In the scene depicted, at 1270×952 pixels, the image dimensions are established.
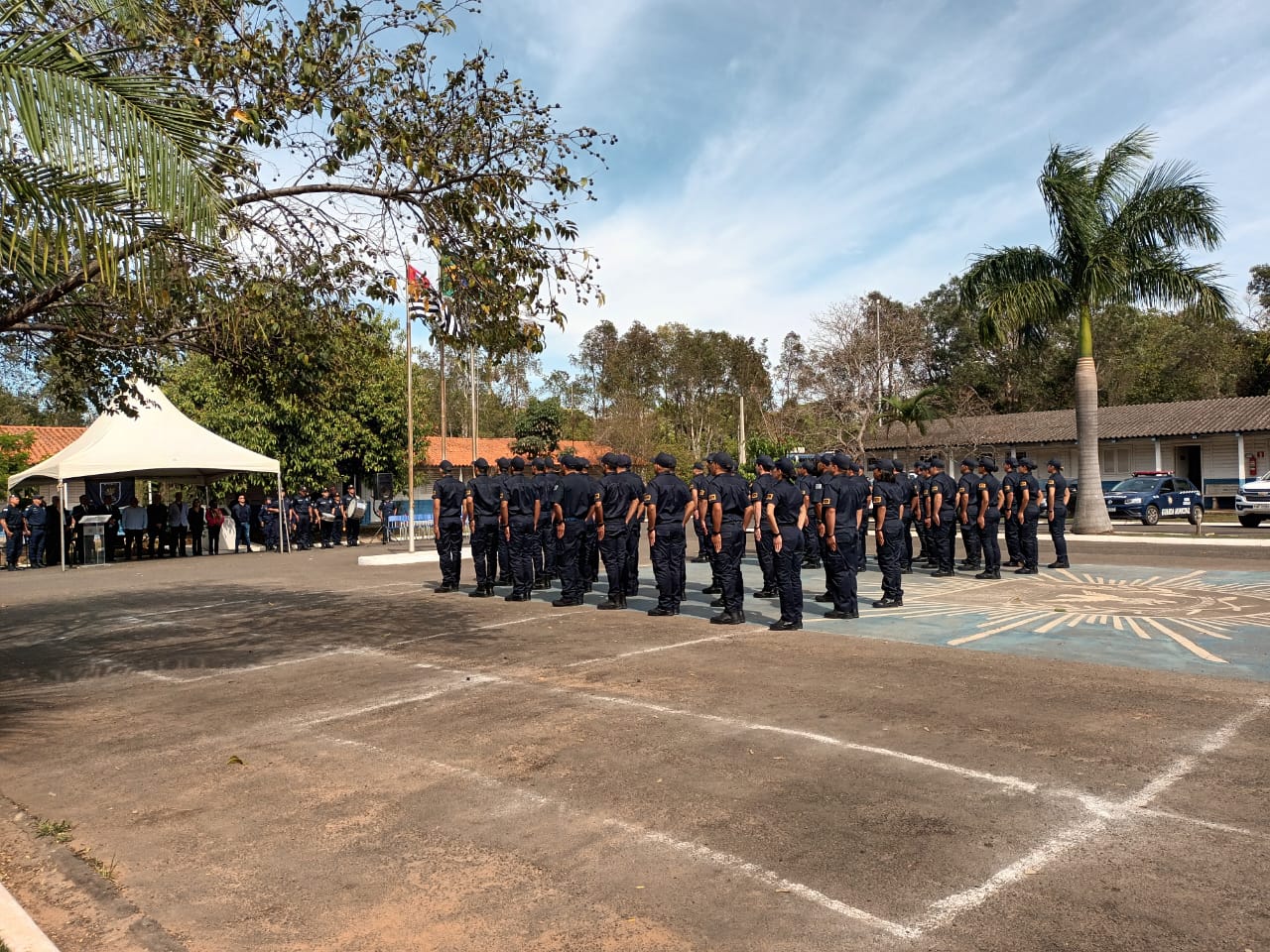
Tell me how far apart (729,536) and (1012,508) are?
6.75 meters

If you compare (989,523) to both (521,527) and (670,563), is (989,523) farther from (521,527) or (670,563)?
(521,527)

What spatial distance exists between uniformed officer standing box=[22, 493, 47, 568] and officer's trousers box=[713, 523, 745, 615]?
60.6ft

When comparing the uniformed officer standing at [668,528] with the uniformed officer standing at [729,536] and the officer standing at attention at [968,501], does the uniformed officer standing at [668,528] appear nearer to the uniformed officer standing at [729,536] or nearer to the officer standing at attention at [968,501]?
the uniformed officer standing at [729,536]

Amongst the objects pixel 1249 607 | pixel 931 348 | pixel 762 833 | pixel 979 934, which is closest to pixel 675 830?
pixel 762 833

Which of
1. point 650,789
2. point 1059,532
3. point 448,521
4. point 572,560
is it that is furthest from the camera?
point 1059,532

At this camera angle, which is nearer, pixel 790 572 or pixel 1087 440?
pixel 790 572

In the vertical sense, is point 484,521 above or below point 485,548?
above

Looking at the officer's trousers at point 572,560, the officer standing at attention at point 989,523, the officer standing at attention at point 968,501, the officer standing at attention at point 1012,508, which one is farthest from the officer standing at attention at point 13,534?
the officer standing at attention at point 1012,508

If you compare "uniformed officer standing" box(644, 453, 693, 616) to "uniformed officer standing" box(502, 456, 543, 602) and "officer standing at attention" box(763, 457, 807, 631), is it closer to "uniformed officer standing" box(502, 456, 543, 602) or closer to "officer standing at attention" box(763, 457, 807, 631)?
"officer standing at attention" box(763, 457, 807, 631)

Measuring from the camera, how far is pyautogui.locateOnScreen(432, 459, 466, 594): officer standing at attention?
13359 mm

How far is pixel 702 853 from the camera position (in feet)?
13.1

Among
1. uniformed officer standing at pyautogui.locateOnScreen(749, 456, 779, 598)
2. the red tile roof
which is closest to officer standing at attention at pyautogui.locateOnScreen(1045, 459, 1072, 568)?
uniformed officer standing at pyautogui.locateOnScreen(749, 456, 779, 598)

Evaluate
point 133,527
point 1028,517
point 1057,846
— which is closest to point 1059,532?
point 1028,517

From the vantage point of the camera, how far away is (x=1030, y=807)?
4.43 meters
